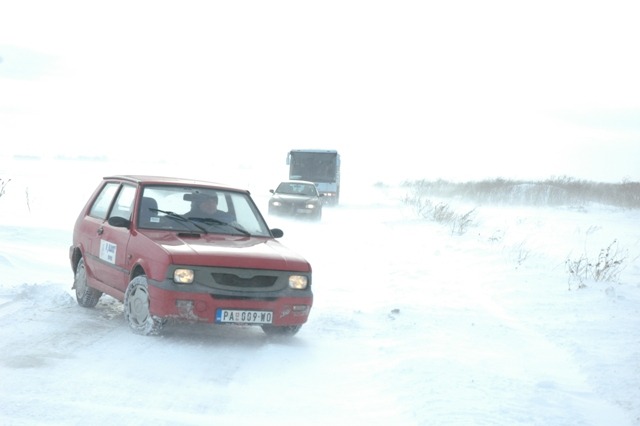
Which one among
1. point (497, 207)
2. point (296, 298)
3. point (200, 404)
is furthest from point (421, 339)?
point (497, 207)

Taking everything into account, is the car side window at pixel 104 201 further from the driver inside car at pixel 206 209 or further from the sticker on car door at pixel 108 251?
the driver inside car at pixel 206 209

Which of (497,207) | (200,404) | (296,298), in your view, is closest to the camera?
(200,404)

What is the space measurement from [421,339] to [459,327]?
0.92 m

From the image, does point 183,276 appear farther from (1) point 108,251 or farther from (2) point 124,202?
(2) point 124,202

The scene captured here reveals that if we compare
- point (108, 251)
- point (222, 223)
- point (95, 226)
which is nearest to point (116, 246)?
point (108, 251)

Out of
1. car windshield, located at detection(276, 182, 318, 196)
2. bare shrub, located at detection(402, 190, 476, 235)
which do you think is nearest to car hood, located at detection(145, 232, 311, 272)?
bare shrub, located at detection(402, 190, 476, 235)

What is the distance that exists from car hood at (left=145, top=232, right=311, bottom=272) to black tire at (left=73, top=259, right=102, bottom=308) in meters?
1.37

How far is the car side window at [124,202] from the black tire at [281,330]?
1.86 metres

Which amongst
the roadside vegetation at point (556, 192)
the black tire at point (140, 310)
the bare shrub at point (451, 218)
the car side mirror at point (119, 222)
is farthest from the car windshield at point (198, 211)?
the roadside vegetation at point (556, 192)

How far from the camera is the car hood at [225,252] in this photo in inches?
266

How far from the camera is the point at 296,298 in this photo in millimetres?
7121

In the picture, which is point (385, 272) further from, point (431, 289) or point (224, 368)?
point (224, 368)

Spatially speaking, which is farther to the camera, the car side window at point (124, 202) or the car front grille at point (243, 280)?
the car side window at point (124, 202)

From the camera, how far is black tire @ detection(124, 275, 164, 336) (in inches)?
271
